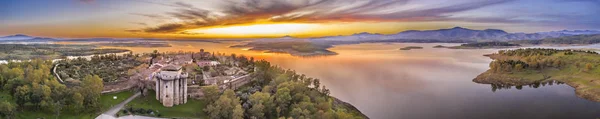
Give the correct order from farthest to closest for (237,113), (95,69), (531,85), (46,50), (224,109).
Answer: (46,50) < (531,85) < (95,69) < (224,109) < (237,113)

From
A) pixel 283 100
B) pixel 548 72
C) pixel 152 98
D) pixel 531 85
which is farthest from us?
pixel 548 72

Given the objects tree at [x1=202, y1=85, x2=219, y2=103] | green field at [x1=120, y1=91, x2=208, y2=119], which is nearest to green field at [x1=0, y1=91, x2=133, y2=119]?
green field at [x1=120, y1=91, x2=208, y2=119]

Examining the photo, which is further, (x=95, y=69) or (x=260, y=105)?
(x=95, y=69)

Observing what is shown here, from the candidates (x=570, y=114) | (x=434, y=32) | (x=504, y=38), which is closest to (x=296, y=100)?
(x=570, y=114)

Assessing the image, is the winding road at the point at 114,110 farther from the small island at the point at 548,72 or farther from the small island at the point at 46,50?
the small island at the point at 548,72

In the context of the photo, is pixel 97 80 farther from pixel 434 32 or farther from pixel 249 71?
pixel 434 32

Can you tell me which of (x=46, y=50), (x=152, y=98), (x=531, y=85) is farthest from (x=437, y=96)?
(x=46, y=50)

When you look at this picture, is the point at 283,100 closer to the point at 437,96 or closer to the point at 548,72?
the point at 437,96
